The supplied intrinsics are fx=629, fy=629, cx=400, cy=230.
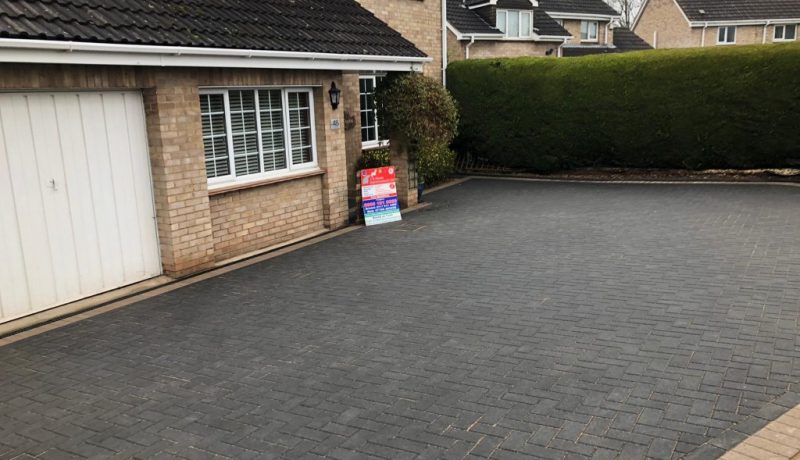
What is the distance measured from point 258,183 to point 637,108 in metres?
11.3

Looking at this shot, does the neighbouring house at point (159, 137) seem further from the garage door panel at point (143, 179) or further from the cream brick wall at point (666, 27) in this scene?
the cream brick wall at point (666, 27)

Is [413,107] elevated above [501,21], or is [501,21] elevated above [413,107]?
[501,21]

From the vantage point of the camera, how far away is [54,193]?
7.43 m

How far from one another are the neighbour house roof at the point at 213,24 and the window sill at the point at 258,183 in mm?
2095

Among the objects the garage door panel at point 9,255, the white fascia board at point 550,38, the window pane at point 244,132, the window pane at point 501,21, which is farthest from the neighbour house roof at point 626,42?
the garage door panel at point 9,255

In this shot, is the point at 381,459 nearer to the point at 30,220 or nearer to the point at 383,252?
the point at 30,220

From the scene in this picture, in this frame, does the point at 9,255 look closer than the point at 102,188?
Yes

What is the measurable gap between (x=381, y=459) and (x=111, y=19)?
661cm

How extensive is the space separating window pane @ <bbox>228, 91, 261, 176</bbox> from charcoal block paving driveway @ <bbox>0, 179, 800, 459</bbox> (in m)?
1.71

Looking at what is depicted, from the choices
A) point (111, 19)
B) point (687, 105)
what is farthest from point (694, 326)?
point (687, 105)

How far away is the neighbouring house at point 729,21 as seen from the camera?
3891cm

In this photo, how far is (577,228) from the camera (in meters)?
11.7

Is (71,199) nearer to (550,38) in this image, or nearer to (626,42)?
(550,38)

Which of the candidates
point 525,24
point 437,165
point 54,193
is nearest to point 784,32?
point 525,24
